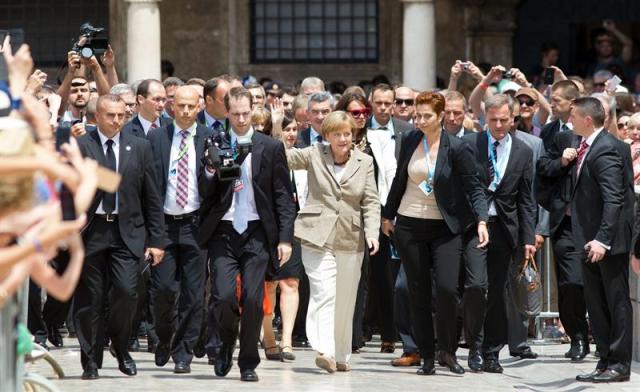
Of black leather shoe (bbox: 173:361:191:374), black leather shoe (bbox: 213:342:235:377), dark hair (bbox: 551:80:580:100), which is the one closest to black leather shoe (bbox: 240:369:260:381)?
black leather shoe (bbox: 213:342:235:377)

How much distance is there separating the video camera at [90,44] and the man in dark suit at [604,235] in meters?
4.56

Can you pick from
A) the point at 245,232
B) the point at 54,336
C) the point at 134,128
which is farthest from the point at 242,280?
the point at 54,336

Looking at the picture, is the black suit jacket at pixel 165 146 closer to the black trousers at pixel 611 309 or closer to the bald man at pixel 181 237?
the bald man at pixel 181 237

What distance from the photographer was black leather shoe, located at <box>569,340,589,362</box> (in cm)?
1423

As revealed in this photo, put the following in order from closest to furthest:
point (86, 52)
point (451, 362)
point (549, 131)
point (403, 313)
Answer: point (451, 362) → point (403, 313) → point (549, 131) → point (86, 52)

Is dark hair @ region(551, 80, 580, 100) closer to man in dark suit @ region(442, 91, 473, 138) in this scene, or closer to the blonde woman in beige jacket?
man in dark suit @ region(442, 91, 473, 138)

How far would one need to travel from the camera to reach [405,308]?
14148mm

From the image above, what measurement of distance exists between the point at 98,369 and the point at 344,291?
1906mm

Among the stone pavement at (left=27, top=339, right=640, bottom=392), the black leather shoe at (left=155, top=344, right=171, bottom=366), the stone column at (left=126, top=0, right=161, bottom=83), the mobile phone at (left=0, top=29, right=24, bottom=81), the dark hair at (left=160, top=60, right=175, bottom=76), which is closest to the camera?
the mobile phone at (left=0, top=29, right=24, bottom=81)

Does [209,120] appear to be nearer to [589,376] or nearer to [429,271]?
[429,271]

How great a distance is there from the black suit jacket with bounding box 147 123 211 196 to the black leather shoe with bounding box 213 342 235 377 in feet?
4.07

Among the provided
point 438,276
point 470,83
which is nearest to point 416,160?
point 438,276

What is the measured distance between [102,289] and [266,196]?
135cm

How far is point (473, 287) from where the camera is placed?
44.0 feet
